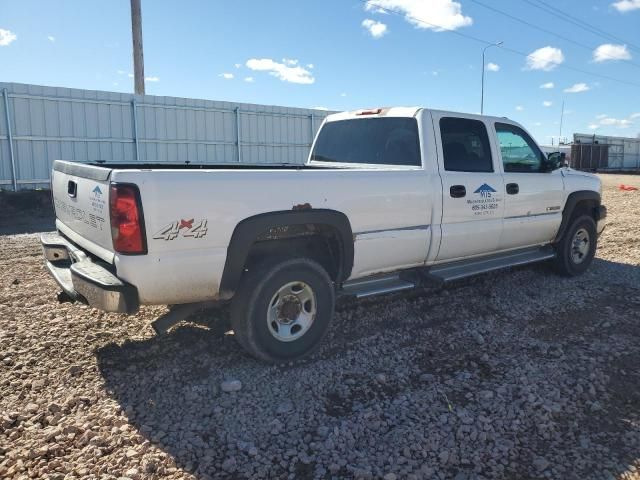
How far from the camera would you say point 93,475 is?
2623mm

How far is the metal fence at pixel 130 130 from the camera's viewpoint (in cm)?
1330

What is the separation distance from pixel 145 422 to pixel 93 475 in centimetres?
52

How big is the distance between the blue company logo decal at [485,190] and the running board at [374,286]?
1246 millimetres

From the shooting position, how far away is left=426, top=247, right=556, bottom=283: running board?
4.96m

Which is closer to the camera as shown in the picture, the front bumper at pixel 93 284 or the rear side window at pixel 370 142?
the front bumper at pixel 93 284

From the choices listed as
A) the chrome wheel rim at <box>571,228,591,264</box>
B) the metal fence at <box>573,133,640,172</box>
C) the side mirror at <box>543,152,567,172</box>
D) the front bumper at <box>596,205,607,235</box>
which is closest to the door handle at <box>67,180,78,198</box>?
the side mirror at <box>543,152,567,172</box>

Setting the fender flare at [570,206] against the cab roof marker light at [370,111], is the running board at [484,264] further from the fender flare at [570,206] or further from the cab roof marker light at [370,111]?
the cab roof marker light at [370,111]

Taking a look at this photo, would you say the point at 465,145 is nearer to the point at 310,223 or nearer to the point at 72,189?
the point at 310,223

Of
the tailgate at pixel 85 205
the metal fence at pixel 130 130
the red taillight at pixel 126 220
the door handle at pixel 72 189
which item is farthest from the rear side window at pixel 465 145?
the metal fence at pixel 130 130

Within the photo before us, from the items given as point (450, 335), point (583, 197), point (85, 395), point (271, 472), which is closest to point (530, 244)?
point (583, 197)

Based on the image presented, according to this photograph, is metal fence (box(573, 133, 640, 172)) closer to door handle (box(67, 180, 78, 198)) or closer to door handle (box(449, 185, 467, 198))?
door handle (box(449, 185, 467, 198))

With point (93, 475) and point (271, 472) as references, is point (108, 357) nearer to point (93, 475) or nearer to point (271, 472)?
point (93, 475)

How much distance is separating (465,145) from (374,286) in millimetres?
1827

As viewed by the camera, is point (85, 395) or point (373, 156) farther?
point (373, 156)
